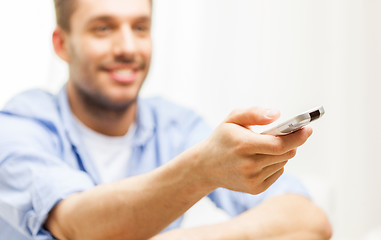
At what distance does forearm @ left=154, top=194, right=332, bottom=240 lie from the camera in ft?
2.92

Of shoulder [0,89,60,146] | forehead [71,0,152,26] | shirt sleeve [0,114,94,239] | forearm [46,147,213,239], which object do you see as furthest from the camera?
forehead [71,0,152,26]

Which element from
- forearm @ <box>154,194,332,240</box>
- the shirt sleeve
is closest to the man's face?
the shirt sleeve

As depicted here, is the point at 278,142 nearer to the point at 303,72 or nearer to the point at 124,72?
the point at 124,72

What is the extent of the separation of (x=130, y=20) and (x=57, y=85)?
0.69 metres

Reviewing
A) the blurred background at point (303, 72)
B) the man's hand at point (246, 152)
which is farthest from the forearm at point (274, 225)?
the blurred background at point (303, 72)

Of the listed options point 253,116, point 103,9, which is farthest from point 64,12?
point 253,116

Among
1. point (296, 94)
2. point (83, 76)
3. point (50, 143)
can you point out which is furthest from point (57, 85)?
point (296, 94)

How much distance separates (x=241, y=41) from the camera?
1.84 m

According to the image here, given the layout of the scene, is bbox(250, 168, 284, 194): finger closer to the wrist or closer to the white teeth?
the wrist

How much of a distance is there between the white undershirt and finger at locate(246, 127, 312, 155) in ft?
2.19

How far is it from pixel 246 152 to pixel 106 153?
67 centimetres

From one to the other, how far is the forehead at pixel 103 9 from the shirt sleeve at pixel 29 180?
12.2 inches

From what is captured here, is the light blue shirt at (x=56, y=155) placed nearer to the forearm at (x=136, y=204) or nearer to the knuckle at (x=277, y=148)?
the forearm at (x=136, y=204)

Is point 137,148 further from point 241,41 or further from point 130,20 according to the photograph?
point 241,41
